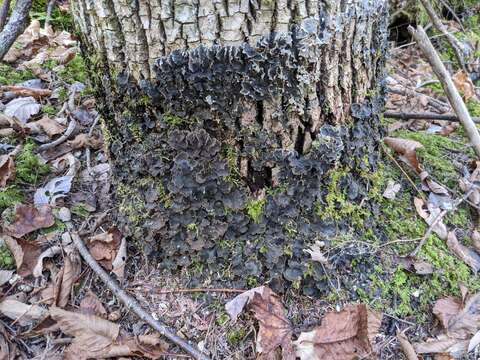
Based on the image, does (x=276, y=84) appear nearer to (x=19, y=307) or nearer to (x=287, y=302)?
(x=287, y=302)

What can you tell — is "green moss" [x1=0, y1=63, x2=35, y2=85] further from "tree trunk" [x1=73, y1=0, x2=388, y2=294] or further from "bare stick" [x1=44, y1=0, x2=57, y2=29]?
"tree trunk" [x1=73, y1=0, x2=388, y2=294]

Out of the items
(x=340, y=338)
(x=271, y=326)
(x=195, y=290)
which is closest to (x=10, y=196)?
(x=195, y=290)

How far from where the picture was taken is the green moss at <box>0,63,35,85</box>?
2908 millimetres

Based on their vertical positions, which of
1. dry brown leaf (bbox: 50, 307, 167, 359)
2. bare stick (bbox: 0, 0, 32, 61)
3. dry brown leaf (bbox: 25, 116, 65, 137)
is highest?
bare stick (bbox: 0, 0, 32, 61)

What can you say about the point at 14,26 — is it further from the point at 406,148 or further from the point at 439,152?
the point at 439,152

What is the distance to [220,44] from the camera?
61.2 inches

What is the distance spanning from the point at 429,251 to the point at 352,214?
0.44 m

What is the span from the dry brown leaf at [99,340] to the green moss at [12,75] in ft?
5.83

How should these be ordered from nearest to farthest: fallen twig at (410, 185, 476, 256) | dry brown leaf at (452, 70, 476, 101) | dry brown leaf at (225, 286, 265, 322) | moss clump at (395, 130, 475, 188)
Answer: dry brown leaf at (225, 286, 265, 322) < fallen twig at (410, 185, 476, 256) < moss clump at (395, 130, 475, 188) < dry brown leaf at (452, 70, 476, 101)

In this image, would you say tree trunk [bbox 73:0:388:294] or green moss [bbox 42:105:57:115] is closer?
tree trunk [bbox 73:0:388:294]

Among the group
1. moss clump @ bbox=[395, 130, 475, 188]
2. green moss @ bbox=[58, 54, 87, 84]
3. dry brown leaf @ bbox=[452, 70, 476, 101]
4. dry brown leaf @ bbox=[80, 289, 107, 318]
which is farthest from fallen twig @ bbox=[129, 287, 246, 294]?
dry brown leaf @ bbox=[452, 70, 476, 101]

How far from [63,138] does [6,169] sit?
1.29 ft

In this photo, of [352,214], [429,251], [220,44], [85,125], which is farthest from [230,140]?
[85,125]

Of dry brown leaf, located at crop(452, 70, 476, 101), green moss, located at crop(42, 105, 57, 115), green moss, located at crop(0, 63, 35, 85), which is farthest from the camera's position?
dry brown leaf, located at crop(452, 70, 476, 101)
